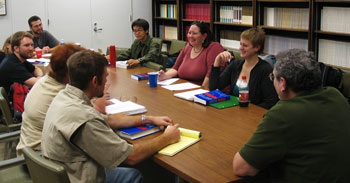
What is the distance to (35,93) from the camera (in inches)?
99.3

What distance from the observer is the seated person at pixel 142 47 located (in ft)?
16.8

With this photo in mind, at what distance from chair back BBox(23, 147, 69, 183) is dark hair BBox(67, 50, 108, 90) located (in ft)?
1.35

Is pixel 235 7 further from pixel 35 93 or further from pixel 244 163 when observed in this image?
pixel 244 163

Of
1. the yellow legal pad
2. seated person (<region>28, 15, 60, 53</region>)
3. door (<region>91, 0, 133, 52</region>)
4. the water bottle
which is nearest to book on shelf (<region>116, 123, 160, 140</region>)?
the yellow legal pad

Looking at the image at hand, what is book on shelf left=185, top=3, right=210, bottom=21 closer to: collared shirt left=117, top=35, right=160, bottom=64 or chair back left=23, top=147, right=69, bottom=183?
collared shirt left=117, top=35, right=160, bottom=64

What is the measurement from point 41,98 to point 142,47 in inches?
117

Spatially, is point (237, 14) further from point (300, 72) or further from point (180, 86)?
point (300, 72)

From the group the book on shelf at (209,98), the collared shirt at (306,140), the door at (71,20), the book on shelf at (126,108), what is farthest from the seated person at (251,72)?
the door at (71,20)

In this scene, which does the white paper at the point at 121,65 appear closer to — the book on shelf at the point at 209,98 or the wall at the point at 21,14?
the book on shelf at the point at 209,98

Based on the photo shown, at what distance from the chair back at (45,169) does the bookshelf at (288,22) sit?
3.53 metres

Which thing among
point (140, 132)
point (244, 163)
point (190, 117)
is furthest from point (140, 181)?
point (244, 163)

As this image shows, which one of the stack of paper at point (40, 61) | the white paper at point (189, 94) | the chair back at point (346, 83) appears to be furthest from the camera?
the stack of paper at point (40, 61)

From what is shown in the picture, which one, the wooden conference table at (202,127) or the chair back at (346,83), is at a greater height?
the chair back at (346,83)

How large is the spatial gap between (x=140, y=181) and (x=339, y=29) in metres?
3.05
